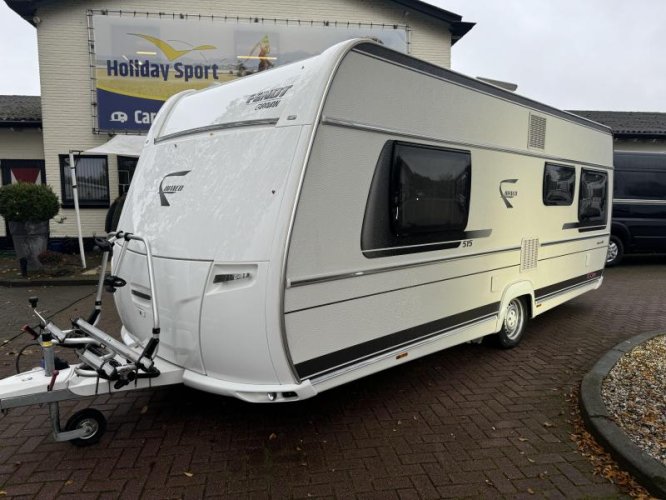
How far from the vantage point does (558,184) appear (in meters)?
6.05

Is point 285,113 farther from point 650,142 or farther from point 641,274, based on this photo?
point 650,142

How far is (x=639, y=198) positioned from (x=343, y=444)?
10800 mm

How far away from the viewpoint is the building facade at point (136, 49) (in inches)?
476

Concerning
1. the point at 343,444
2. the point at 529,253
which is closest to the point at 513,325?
the point at 529,253

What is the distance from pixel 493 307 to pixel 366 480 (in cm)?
256

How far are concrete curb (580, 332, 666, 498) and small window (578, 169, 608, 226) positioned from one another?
8.34 ft

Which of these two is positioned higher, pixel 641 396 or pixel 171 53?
pixel 171 53

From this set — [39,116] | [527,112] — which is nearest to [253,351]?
[527,112]

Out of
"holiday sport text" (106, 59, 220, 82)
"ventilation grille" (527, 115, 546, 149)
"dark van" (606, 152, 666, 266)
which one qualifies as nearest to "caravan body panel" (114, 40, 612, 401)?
"ventilation grille" (527, 115, 546, 149)

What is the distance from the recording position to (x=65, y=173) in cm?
1248

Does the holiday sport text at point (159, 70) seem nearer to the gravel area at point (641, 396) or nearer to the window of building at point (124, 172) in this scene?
the window of building at point (124, 172)

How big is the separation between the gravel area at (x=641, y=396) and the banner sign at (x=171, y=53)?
1012cm

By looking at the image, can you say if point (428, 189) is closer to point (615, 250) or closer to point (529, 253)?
point (529, 253)

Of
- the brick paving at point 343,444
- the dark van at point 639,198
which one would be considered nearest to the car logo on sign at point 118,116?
the brick paving at point 343,444
